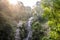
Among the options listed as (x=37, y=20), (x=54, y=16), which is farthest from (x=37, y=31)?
(x=54, y=16)

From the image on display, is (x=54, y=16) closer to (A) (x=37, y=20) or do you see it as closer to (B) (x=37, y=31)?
(B) (x=37, y=31)

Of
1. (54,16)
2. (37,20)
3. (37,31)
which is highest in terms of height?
(37,20)

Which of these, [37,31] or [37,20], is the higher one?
[37,20]

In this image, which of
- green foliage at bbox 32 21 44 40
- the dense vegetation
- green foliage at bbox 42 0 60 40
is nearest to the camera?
green foliage at bbox 42 0 60 40

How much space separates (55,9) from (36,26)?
7.70 metres

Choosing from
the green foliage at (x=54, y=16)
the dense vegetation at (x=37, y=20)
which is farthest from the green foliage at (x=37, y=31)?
the green foliage at (x=54, y=16)

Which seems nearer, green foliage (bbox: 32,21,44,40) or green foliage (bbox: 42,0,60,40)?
green foliage (bbox: 42,0,60,40)

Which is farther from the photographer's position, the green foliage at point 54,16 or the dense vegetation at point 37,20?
the dense vegetation at point 37,20

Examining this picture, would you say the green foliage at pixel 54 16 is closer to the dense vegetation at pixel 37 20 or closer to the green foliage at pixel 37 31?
the dense vegetation at pixel 37 20

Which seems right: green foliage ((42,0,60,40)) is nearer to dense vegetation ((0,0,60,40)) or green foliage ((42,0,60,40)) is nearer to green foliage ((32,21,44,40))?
dense vegetation ((0,0,60,40))

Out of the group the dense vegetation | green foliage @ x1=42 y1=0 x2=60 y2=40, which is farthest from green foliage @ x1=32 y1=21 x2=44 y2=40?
green foliage @ x1=42 y1=0 x2=60 y2=40

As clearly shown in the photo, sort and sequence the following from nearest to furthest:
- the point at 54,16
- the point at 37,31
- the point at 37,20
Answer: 1. the point at 54,16
2. the point at 37,31
3. the point at 37,20

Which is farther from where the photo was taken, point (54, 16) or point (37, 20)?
point (37, 20)

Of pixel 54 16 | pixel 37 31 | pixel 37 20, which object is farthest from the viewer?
pixel 37 20
